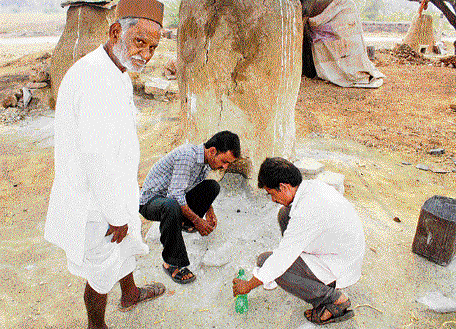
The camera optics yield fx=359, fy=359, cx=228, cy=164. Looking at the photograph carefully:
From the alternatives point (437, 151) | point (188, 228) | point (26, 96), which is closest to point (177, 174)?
point (188, 228)

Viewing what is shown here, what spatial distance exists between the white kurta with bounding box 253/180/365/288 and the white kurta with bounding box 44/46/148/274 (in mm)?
786

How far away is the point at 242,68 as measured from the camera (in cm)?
303

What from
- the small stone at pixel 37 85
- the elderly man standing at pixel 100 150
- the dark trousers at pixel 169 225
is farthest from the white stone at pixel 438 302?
the small stone at pixel 37 85

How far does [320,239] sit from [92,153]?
1.26 m

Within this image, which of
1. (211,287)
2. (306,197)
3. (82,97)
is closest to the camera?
(82,97)

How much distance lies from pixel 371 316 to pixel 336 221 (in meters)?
0.77

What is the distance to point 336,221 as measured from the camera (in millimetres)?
1900

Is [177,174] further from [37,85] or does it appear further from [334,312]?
[37,85]

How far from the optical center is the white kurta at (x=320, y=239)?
1831 millimetres

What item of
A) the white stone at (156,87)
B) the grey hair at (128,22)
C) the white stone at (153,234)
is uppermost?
the grey hair at (128,22)

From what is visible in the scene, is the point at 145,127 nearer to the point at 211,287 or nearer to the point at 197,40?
the point at 197,40

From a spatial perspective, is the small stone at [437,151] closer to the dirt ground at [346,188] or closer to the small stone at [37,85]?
the dirt ground at [346,188]

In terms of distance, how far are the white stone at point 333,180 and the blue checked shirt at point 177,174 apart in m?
1.34

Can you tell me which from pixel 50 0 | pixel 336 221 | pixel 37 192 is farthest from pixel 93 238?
pixel 50 0
